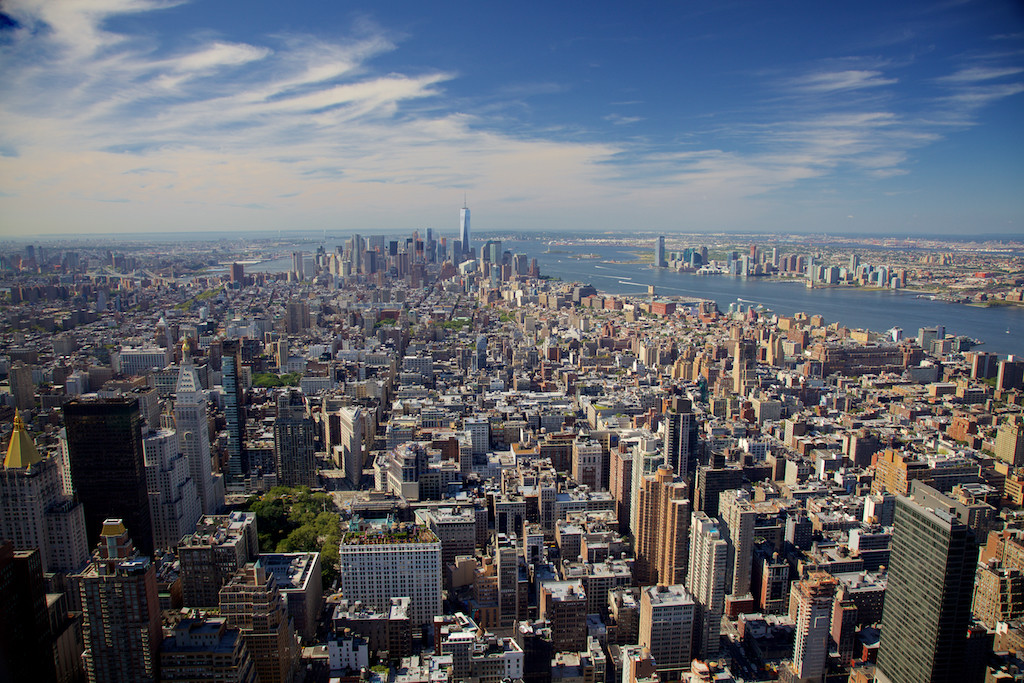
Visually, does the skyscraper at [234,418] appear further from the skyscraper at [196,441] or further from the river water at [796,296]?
the river water at [796,296]

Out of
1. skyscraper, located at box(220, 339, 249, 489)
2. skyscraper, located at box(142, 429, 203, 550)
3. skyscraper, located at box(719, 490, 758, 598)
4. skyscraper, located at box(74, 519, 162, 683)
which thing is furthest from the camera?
skyscraper, located at box(220, 339, 249, 489)

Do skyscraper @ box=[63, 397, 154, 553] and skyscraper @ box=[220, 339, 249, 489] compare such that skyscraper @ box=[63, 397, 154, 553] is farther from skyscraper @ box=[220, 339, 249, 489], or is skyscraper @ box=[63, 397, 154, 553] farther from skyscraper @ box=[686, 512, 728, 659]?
skyscraper @ box=[686, 512, 728, 659]

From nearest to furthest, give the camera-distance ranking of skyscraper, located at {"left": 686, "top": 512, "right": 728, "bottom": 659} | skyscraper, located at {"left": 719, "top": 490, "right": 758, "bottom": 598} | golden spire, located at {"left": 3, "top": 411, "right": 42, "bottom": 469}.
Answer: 1. skyscraper, located at {"left": 686, "top": 512, "right": 728, "bottom": 659}
2. golden spire, located at {"left": 3, "top": 411, "right": 42, "bottom": 469}
3. skyscraper, located at {"left": 719, "top": 490, "right": 758, "bottom": 598}

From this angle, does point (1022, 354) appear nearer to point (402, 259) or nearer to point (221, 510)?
point (221, 510)

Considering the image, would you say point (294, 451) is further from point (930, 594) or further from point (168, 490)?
point (930, 594)

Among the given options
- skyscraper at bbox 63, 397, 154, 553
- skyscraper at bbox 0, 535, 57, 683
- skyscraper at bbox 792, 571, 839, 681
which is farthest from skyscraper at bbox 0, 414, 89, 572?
skyscraper at bbox 792, 571, 839, 681

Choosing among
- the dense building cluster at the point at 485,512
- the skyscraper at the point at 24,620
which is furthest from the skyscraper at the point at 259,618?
the skyscraper at the point at 24,620

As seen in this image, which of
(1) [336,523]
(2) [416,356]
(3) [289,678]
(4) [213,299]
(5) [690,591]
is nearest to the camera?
(3) [289,678]

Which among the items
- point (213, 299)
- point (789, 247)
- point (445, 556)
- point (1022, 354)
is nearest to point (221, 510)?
point (445, 556)
